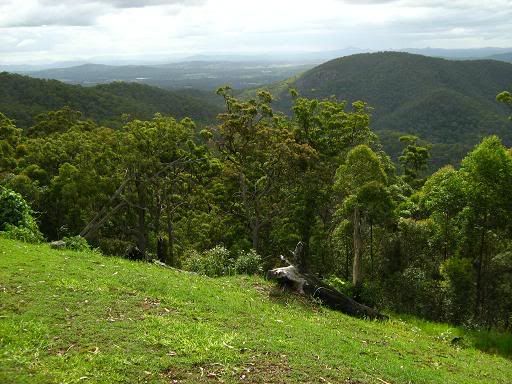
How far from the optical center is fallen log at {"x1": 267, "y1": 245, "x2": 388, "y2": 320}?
51.8 ft

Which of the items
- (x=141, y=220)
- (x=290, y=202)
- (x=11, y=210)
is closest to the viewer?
(x=11, y=210)

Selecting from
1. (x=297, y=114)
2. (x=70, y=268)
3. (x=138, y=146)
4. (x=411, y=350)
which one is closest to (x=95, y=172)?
(x=138, y=146)

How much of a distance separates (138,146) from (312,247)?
13267 millimetres

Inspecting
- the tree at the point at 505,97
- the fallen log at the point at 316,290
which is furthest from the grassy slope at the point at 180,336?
the tree at the point at 505,97

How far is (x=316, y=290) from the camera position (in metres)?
16.0

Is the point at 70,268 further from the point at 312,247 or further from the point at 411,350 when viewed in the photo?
the point at 312,247

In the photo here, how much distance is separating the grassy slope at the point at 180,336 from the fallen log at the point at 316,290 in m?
0.55

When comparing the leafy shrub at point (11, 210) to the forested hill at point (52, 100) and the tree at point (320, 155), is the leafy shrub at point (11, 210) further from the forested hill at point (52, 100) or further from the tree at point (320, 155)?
the forested hill at point (52, 100)

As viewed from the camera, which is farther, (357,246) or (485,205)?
(357,246)

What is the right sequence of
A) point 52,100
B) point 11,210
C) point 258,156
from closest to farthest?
point 11,210 < point 258,156 < point 52,100

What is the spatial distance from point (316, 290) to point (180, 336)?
7.09 m

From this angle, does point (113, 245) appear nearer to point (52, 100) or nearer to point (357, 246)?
point (357, 246)

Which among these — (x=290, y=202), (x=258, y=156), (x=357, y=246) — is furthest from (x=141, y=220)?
(x=357, y=246)

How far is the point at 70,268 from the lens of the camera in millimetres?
14156
